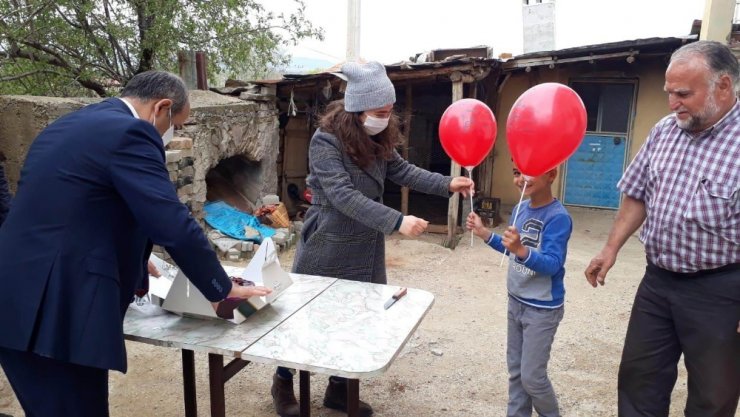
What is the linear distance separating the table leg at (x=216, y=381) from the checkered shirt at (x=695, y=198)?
5.75ft

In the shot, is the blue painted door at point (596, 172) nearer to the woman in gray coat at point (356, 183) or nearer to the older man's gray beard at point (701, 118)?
the woman in gray coat at point (356, 183)

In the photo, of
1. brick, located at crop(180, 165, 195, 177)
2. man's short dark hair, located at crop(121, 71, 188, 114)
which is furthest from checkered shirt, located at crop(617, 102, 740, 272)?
brick, located at crop(180, 165, 195, 177)

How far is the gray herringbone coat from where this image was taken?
7.73 feet

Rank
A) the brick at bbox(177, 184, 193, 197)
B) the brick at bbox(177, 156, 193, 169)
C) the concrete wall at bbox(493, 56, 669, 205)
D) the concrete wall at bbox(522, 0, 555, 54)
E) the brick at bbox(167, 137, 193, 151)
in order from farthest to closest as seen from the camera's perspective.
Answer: the concrete wall at bbox(522, 0, 555, 54) < the concrete wall at bbox(493, 56, 669, 205) < the brick at bbox(177, 184, 193, 197) < the brick at bbox(177, 156, 193, 169) < the brick at bbox(167, 137, 193, 151)

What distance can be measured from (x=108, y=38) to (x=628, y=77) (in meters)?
8.17

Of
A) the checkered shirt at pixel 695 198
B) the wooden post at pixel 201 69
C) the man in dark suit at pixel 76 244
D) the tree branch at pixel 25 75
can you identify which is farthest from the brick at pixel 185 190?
the checkered shirt at pixel 695 198

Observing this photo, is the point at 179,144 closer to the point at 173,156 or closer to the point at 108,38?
the point at 173,156

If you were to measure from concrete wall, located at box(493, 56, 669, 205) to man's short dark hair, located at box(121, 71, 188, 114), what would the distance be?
26.8 ft

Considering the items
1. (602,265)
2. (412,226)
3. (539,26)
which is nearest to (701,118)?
(602,265)

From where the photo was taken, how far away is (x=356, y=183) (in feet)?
8.24

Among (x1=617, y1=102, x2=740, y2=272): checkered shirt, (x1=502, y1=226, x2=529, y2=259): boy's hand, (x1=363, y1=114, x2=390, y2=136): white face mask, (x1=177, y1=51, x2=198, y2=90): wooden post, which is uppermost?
(x1=177, y1=51, x2=198, y2=90): wooden post

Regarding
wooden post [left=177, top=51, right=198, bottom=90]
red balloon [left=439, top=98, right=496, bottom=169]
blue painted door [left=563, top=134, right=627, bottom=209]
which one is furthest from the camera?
blue painted door [left=563, top=134, right=627, bottom=209]

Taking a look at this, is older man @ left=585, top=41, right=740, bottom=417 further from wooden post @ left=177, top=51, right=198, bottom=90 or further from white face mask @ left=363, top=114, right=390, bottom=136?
wooden post @ left=177, top=51, right=198, bottom=90

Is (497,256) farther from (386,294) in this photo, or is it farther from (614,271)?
(386,294)
